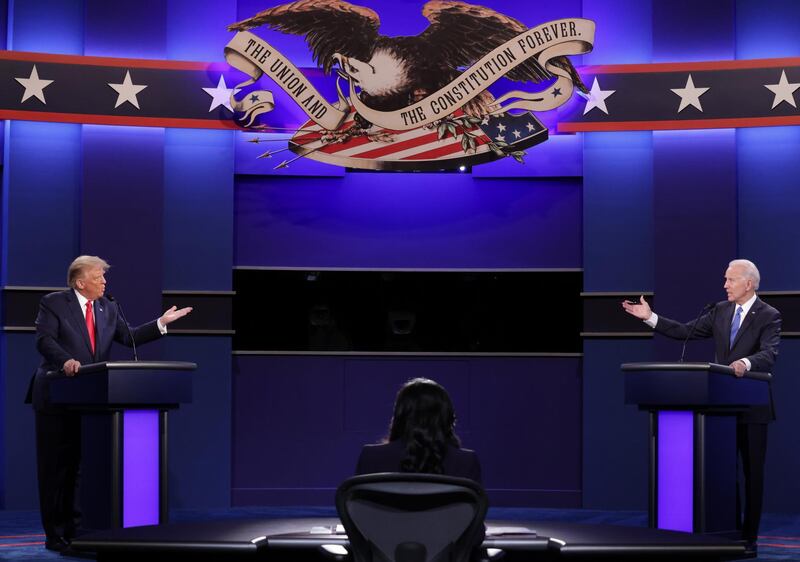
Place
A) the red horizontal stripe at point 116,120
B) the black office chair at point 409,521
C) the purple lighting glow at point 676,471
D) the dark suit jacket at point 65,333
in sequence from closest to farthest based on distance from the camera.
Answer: the black office chair at point 409,521
the purple lighting glow at point 676,471
the dark suit jacket at point 65,333
the red horizontal stripe at point 116,120

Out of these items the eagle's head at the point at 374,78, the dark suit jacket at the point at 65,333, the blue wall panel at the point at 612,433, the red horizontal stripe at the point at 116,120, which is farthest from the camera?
the eagle's head at the point at 374,78

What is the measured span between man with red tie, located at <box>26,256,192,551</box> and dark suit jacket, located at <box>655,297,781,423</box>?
3.18 m

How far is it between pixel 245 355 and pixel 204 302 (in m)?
0.49

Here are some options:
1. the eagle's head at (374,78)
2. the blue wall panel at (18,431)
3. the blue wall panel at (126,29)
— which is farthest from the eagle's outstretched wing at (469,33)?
the blue wall panel at (18,431)

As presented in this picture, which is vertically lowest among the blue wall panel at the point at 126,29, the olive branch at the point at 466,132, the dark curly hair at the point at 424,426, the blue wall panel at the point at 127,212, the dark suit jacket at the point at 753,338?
the dark curly hair at the point at 424,426

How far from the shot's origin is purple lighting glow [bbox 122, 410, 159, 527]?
5055 millimetres

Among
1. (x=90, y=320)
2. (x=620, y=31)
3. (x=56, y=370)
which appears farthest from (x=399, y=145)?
(x=56, y=370)

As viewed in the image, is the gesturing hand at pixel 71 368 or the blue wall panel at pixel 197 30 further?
the blue wall panel at pixel 197 30

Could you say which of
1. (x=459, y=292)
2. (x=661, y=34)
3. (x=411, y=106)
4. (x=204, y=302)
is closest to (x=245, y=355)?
(x=204, y=302)

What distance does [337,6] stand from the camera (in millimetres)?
7527

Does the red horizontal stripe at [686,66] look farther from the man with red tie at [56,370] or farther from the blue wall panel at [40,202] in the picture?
the man with red tie at [56,370]

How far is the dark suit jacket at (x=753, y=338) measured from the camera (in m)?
5.54

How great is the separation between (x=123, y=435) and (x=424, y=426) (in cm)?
250

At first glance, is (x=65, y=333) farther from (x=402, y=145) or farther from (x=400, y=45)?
(x=400, y=45)
